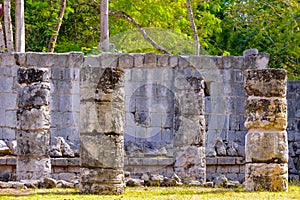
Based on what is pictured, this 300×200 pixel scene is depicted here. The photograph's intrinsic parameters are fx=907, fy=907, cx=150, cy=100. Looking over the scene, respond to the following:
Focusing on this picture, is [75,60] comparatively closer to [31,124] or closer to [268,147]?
[31,124]

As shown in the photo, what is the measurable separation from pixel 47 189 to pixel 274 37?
15269 mm

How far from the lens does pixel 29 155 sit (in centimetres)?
1587

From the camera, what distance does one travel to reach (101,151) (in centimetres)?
1352

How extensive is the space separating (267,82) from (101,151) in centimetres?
278

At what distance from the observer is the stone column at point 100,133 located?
13.5 m

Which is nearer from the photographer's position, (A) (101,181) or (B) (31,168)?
(A) (101,181)

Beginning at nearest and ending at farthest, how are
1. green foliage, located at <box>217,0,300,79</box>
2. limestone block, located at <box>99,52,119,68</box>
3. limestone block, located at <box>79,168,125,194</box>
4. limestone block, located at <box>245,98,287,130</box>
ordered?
limestone block, located at <box>79,168,125,194</box>
limestone block, located at <box>245,98,287,130</box>
limestone block, located at <box>99,52,119,68</box>
green foliage, located at <box>217,0,300,79</box>

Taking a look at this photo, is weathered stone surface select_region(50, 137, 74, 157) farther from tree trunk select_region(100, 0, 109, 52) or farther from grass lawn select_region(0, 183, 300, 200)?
tree trunk select_region(100, 0, 109, 52)

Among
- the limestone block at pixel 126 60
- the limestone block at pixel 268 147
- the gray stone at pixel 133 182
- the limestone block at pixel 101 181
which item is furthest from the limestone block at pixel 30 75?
the limestone block at pixel 268 147

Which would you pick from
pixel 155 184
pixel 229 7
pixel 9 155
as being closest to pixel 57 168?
pixel 9 155

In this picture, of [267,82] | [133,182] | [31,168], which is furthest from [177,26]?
[267,82]

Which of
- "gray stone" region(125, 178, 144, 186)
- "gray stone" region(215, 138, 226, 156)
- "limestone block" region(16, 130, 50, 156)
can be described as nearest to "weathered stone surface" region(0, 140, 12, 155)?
"limestone block" region(16, 130, 50, 156)

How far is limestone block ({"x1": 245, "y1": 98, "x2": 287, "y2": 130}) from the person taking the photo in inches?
552

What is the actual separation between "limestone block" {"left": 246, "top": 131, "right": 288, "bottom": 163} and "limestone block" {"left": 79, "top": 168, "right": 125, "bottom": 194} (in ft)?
7.17
